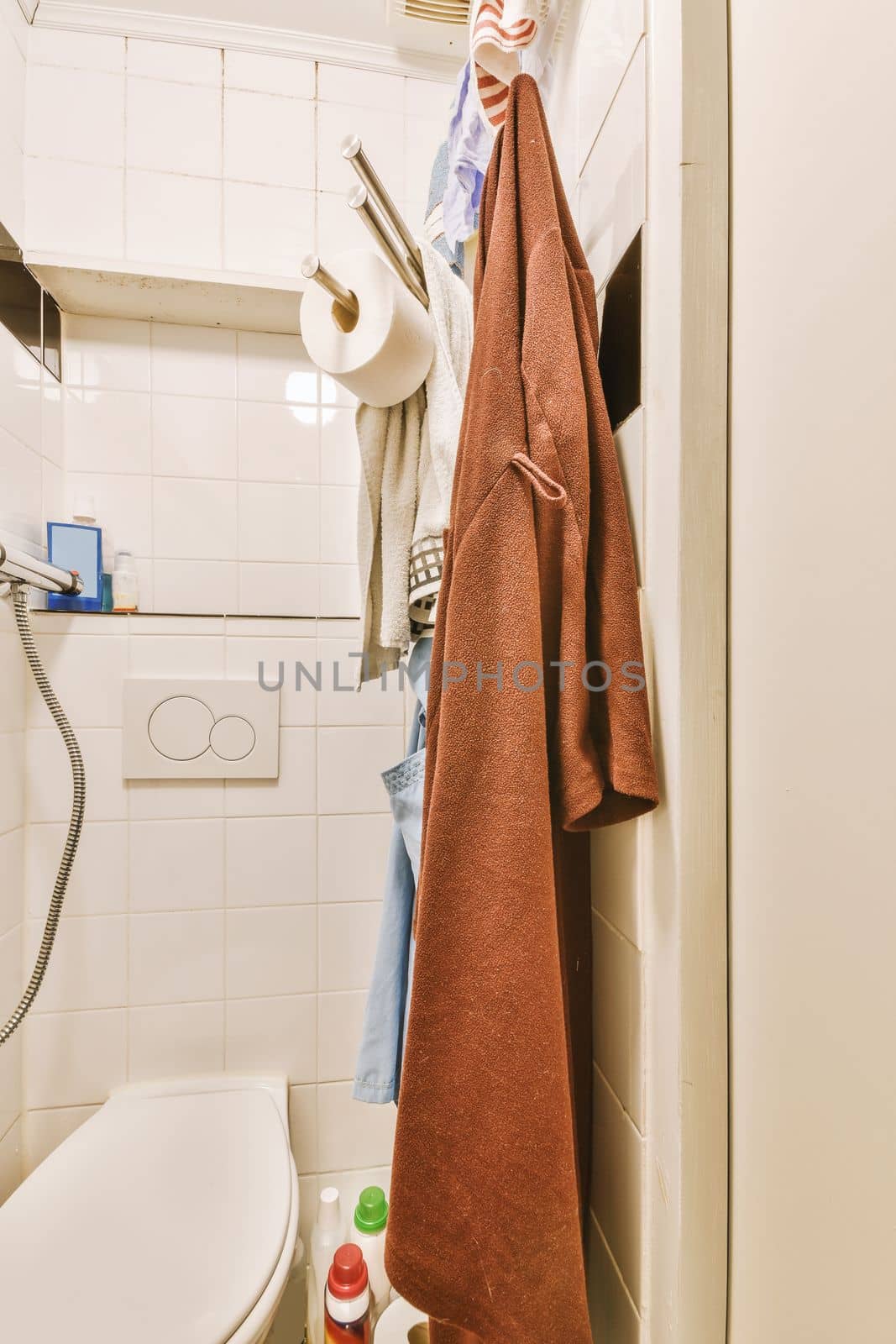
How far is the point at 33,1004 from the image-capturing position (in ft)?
3.42

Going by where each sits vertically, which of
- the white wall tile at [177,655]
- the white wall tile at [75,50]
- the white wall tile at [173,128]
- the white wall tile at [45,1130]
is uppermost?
the white wall tile at [75,50]

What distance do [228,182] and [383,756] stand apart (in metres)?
1.11

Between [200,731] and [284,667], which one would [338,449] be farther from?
[200,731]

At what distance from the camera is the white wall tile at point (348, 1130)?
3.61 feet

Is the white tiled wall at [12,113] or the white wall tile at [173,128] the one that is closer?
Result: the white tiled wall at [12,113]

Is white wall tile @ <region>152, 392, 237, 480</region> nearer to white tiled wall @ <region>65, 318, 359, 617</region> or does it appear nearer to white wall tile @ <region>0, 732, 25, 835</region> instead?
white tiled wall @ <region>65, 318, 359, 617</region>

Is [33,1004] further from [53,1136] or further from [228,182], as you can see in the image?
[228,182]

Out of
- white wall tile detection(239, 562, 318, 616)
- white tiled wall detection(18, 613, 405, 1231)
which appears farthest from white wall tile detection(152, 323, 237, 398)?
white tiled wall detection(18, 613, 405, 1231)

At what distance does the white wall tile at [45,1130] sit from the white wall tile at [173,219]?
4.98 ft

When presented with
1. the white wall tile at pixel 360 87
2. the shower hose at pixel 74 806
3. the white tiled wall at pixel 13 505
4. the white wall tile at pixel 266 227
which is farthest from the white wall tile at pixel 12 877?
the white wall tile at pixel 360 87

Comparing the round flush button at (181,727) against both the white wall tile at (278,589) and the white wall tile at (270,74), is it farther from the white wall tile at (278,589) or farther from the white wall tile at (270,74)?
the white wall tile at (270,74)

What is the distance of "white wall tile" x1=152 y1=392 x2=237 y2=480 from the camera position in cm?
111

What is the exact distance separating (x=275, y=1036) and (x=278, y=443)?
1113mm

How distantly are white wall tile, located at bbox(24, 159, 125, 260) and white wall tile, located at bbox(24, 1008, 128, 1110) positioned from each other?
53.2 inches
